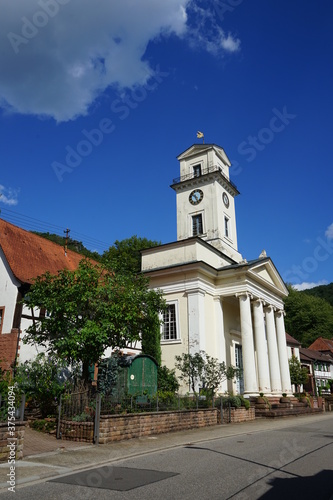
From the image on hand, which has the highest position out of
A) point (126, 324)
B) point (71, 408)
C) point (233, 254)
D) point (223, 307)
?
point (233, 254)

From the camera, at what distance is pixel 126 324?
16656mm

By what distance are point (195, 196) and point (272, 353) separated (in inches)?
594

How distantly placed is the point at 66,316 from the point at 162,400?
5.24 metres

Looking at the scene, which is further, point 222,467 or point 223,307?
point 223,307

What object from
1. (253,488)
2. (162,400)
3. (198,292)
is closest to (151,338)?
(198,292)

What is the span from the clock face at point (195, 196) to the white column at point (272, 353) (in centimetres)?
1119

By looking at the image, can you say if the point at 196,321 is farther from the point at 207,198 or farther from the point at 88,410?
the point at 88,410

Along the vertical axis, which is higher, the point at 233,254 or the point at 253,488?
the point at 233,254

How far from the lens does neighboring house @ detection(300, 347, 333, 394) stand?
2140 inches

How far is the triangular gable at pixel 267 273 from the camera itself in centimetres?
2982

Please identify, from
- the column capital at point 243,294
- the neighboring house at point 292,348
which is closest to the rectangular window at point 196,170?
the column capital at point 243,294

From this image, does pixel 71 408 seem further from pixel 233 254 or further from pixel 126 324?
pixel 233 254

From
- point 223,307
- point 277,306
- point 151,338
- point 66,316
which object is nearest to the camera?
point 66,316

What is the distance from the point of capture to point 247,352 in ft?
89.4
